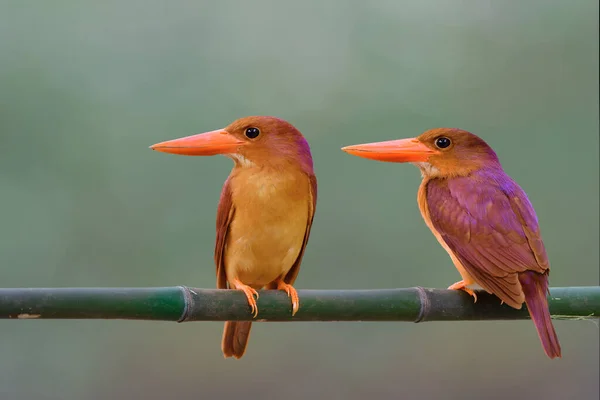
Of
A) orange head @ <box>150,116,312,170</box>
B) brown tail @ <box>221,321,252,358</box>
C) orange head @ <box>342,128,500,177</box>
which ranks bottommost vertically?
brown tail @ <box>221,321,252,358</box>

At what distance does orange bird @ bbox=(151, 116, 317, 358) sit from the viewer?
199 centimetres

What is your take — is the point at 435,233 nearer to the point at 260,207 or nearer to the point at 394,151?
the point at 394,151

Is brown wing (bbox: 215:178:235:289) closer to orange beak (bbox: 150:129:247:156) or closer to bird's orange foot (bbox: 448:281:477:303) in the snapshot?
orange beak (bbox: 150:129:247:156)

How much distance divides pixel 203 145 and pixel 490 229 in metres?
0.63

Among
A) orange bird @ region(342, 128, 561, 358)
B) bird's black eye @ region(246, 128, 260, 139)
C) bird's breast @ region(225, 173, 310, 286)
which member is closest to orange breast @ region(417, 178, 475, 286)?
orange bird @ region(342, 128, 561, 358)

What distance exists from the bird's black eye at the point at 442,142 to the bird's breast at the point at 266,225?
297 millimetres

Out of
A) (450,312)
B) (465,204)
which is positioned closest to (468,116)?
(465,204)

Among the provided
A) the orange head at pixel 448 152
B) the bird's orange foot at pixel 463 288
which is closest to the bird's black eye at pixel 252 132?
the orange head at pixel 448 152

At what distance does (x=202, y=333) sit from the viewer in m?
3.50

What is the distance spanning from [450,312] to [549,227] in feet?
6.25

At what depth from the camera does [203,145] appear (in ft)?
5.98

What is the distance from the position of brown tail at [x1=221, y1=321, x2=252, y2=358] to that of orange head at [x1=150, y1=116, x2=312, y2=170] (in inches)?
13.5

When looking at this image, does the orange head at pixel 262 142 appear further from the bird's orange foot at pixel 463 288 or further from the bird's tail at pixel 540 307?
the bird's tail at pixel 540 307

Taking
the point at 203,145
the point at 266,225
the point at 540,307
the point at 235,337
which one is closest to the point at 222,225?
the point at 266,225
